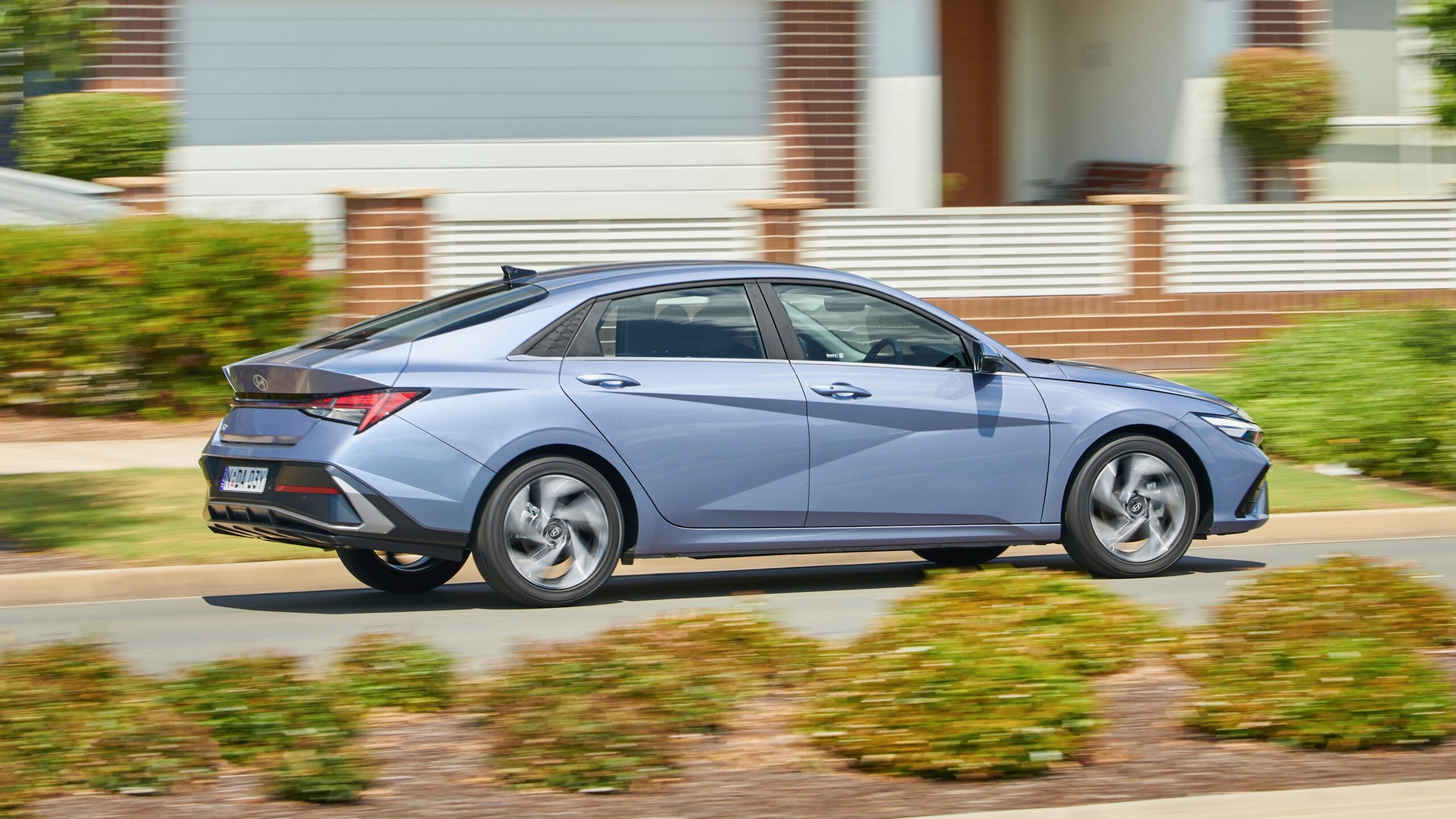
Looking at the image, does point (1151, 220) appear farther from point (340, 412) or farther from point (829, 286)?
point (340, 412)

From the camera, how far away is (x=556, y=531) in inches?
317

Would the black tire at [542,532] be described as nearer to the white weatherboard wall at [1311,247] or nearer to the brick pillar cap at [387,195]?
the brick pillar cap at [387,195]

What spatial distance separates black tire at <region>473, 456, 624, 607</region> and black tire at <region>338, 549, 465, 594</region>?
38.0 inches

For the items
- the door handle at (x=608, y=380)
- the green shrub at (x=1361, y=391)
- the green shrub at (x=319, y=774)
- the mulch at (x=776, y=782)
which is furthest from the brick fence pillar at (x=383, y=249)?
the green shrub at (x=319, y=774)

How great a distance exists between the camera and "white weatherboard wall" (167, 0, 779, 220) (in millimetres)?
19234

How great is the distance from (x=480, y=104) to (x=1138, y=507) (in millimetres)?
12111

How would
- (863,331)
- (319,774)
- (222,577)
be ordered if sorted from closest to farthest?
(319,774), (863,331), (222,577)

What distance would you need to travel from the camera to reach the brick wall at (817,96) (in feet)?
64.8

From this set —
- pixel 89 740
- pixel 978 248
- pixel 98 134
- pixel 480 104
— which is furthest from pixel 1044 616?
pixel 98 134

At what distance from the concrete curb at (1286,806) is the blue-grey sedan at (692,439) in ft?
12.2

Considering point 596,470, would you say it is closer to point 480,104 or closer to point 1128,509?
point 1128,509

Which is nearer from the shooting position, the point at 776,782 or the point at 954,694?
the point at 776,782

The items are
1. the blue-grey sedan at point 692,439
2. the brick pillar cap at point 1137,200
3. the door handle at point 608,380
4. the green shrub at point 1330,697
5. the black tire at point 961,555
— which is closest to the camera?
the green shrub at point 1330,697

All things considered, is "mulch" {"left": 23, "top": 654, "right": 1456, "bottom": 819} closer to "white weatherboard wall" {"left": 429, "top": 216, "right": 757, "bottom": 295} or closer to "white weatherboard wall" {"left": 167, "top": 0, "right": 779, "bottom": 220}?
"white weatherboard wall" {"left": 429, "top": 216, "right": 757, "bottom": 295}
